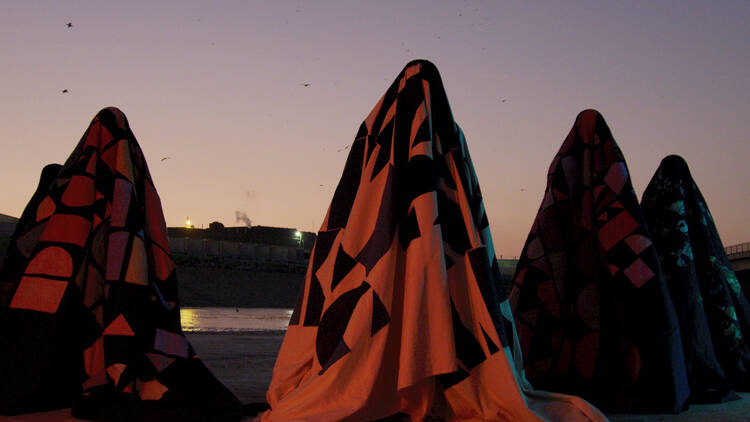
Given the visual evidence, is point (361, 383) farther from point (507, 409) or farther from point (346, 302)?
point (507, 409)

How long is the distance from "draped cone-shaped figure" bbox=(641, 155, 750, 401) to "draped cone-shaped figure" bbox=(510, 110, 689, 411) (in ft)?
1.71

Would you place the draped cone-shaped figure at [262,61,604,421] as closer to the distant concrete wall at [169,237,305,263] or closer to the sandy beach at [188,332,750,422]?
the sandy beach at [188,332,750,422]

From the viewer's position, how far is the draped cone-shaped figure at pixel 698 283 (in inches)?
175

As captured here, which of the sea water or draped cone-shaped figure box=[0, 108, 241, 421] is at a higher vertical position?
draped cone-shaped figure box=[0, 108, 241, 421]

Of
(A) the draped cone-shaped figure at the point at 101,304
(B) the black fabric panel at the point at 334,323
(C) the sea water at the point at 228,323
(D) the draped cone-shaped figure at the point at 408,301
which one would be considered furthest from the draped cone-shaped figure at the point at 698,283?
(C) the sea water at the point at 228,323

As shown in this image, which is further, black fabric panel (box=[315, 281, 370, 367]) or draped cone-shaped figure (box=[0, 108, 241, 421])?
draped cone-shaped figure (box=[0, 108, 241, 421])

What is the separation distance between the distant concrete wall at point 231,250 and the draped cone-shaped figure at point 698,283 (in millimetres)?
37466

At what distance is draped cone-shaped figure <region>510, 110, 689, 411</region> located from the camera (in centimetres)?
384

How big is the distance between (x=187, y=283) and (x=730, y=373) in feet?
121

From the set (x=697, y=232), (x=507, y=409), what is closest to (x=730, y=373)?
(x=697, y=232)

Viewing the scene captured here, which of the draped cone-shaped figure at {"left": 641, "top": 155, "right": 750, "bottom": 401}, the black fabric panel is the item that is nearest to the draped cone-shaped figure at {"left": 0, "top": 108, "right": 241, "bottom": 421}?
the black fabric panel

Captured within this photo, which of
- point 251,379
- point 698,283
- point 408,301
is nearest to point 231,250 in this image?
point 251,379

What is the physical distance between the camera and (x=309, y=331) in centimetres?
334

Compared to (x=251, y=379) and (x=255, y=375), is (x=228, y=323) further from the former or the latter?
(x=251, y=379)
